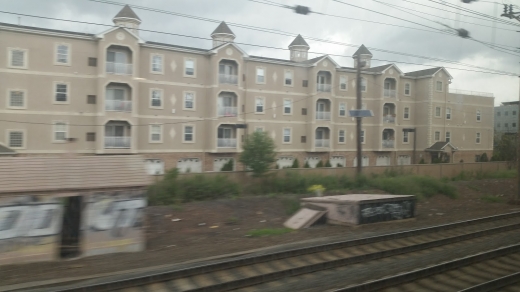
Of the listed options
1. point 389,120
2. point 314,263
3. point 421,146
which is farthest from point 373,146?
point 314,263

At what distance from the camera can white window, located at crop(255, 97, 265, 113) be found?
3981 cm

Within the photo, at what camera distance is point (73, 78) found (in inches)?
1261

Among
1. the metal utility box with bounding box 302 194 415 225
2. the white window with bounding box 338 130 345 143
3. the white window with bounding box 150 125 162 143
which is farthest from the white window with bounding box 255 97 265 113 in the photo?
the metal utility box with bounding box 302 194 415 225

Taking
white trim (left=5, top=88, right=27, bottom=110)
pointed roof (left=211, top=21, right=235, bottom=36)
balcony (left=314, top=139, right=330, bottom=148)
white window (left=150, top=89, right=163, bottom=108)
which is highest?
→ pointed roof (left=211, top=21, right=235, bottom=36)

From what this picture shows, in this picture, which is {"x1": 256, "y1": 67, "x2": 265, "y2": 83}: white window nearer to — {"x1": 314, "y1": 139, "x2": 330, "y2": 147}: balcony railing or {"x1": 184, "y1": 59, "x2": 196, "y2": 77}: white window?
{"x1": 184, "y1": 59, "x2": 196, "y2": 77}: white window

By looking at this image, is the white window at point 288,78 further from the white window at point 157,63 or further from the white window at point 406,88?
the white window at point 406,88

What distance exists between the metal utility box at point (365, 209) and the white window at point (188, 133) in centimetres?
2080

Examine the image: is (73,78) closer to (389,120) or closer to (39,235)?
(39,235)

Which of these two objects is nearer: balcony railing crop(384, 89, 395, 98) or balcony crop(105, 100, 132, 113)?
balcony crop(105, 100, 132, 113)

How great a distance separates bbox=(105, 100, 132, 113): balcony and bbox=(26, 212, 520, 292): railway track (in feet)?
82.2

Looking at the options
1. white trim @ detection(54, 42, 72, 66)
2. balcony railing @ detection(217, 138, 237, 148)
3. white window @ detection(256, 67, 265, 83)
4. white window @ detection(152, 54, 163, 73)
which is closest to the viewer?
white trim @ detection(54, 42, 72, 66)

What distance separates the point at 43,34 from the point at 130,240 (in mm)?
23974

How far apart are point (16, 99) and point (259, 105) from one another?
62.0 ft

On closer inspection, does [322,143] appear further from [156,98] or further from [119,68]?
[119,68]
